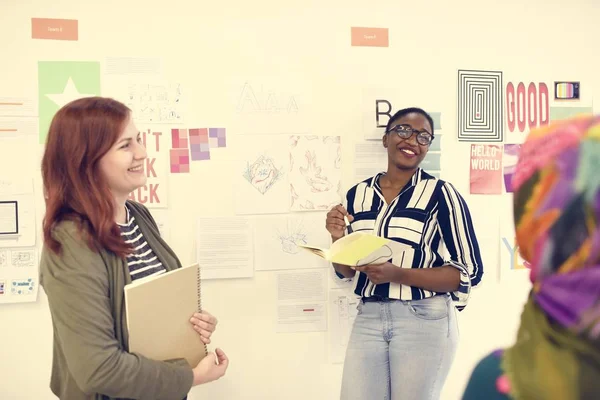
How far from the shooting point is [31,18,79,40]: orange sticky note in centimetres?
207

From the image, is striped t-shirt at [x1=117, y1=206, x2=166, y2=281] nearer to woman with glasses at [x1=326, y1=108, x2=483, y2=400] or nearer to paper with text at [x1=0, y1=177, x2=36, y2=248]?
woman with glasses at [x1=326, y1=108, x2=483, y2=400]

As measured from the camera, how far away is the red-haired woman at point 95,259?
1105 mm

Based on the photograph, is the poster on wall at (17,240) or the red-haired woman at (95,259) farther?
the poster on wall at (17,240)

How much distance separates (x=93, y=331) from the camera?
110 cm

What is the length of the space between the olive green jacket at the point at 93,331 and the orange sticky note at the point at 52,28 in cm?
125

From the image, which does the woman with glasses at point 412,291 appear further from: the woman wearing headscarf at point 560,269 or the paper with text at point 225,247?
the woman wearing headscarf at point 560,269

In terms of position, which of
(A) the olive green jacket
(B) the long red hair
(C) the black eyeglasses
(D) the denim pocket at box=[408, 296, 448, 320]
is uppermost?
(C) the black eyeglasses

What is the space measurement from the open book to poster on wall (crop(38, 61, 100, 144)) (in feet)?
4.06

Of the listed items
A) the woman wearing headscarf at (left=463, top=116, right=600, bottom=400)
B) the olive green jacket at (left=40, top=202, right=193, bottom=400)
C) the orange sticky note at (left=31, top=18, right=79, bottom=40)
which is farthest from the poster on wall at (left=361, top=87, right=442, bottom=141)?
the woman wearing headscarf at (left=463, top=116, right=600, bottom=400)

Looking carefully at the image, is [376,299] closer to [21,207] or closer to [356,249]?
[356,249]

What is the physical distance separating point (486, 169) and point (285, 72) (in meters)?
1.06

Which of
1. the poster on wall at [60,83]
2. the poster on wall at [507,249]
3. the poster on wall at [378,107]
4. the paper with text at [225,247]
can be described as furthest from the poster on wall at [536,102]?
the poster on wall at [60,83]

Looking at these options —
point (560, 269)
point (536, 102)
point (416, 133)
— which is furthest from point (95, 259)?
point (536, 102)

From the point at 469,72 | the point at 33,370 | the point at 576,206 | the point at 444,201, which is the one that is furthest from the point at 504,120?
the point at 33,370
